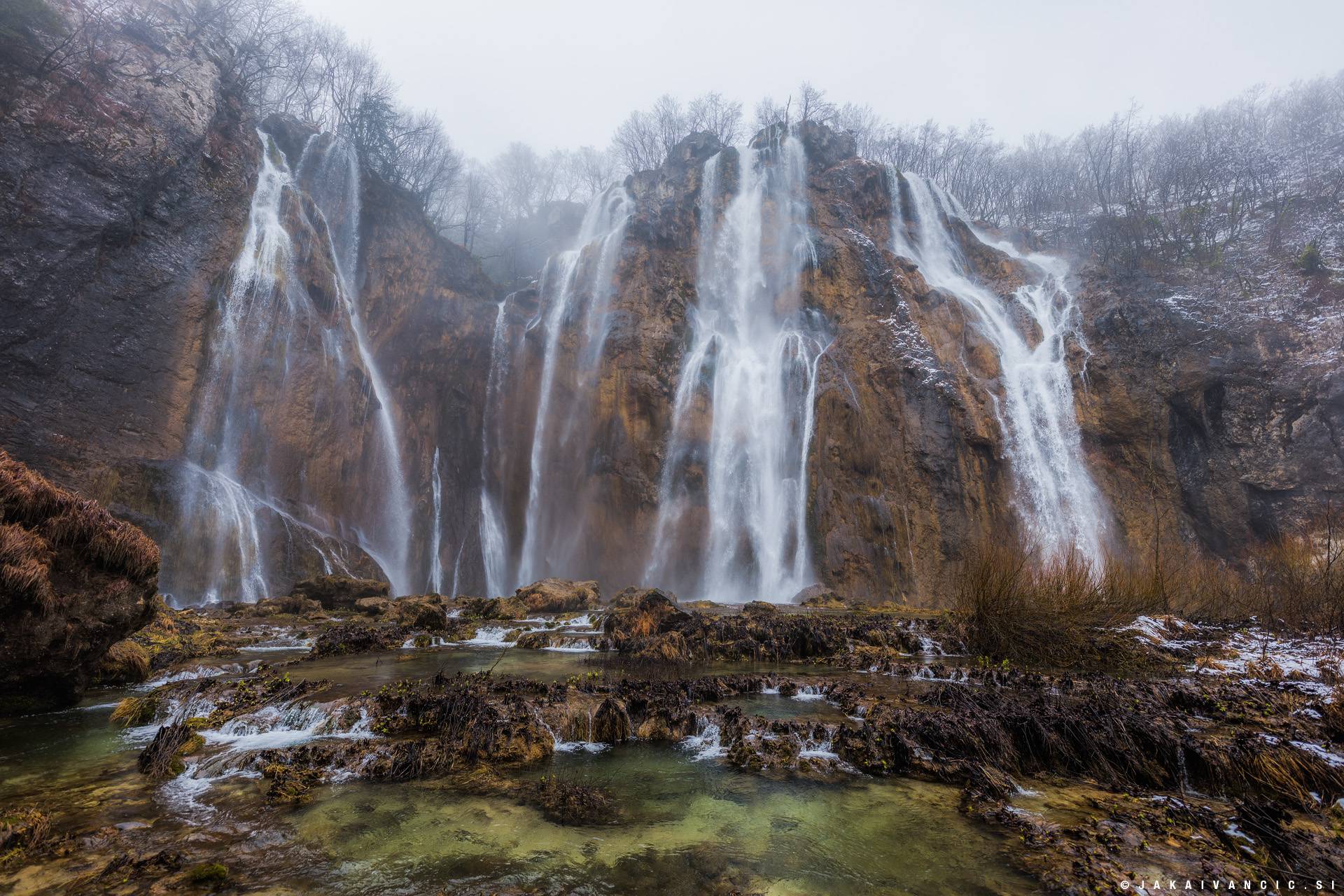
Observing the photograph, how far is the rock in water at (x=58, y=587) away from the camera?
625 centimetres

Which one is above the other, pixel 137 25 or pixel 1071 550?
pixel 137 25

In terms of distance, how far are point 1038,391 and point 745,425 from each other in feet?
42.4

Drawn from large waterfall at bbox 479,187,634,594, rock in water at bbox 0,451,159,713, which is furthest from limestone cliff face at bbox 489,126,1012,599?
rock in water at bbox 0,451,159,713

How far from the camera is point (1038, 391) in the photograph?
26625 millimetres

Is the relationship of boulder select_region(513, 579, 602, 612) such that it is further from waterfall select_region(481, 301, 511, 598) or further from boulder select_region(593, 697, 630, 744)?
boulder select_region(593, 697, 630, 744)

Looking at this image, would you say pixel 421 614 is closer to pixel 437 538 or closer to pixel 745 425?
pixel 437 538

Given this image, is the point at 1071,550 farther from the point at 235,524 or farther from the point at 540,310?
the point at 540,310

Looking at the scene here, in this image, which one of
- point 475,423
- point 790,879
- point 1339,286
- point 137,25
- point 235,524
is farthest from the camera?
point 475,423

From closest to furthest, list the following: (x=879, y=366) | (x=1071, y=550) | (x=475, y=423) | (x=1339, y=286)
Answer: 1. (x=1071, y=550)
2. (x=1339, y=286)
3. (x=879, y=366)
4. (x=475, y=423)

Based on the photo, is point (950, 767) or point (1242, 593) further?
point (1242, 593)

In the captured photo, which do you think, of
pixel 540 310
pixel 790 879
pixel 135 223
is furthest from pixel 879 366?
pixel 135 223

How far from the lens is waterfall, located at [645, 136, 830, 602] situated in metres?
25.2

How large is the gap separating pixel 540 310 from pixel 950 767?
31160 millimetres

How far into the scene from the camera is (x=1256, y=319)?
81.6 ft
